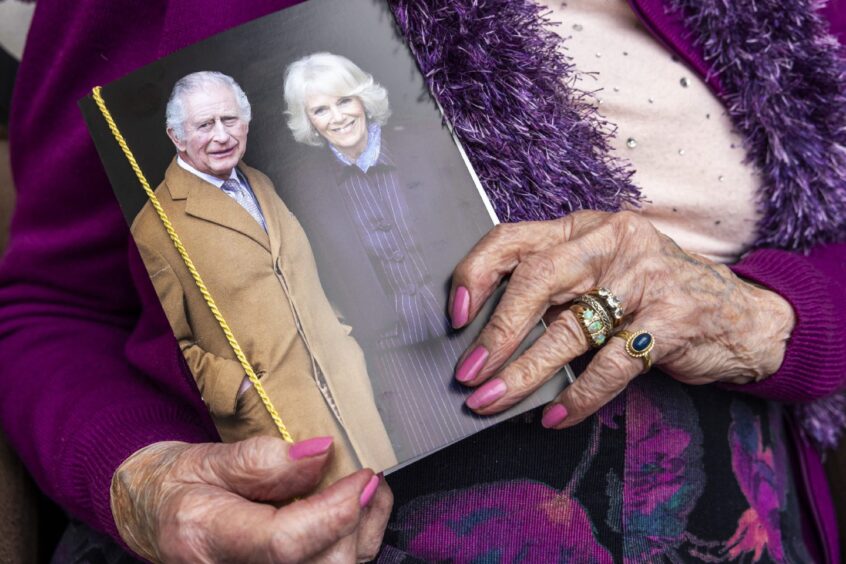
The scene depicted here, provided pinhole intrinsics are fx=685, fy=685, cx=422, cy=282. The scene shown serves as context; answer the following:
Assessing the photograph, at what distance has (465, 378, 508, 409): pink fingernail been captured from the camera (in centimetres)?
52

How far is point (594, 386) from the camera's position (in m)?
0.57

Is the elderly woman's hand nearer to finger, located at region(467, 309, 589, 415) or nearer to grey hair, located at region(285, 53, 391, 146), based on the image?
finger, located at region(467, 309, 589, 415)

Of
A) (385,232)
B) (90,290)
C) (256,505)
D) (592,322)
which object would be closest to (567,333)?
(592,322)

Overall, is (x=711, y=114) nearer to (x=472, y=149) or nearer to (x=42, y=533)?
(x=472, y=149)

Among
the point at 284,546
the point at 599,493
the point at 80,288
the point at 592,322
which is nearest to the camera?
the point at 284,546

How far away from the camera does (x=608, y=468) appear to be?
0.67m

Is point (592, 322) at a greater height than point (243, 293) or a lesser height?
lesser

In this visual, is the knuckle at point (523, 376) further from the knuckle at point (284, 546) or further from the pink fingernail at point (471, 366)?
the knuckle at point (284, 546)

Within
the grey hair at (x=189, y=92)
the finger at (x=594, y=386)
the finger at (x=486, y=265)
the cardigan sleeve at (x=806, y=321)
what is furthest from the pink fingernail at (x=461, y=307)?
the cardigan sleeve at (x=806, y=321)

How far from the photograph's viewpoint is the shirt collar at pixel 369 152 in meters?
0.54

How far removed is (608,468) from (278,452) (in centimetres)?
35

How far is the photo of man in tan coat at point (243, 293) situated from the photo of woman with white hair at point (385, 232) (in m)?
0.02

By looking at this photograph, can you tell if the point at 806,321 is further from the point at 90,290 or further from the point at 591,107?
the point at 90,290

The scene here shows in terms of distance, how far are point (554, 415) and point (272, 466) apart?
240 mm
